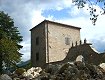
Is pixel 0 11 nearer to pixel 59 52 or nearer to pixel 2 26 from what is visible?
pixel 2 26

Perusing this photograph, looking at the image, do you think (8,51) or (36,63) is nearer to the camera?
(8,51)

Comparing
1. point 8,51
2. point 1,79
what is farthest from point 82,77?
point 8,51

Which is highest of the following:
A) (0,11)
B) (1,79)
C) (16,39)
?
(0,11)

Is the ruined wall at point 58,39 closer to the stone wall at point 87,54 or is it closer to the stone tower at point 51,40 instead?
the stone tower at point 51,40


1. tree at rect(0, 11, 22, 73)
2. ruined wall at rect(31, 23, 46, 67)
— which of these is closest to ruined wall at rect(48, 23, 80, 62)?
ruined wall at rect(31, 23, 46, 67)

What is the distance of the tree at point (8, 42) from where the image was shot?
4147cm

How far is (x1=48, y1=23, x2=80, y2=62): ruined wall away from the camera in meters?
48.3

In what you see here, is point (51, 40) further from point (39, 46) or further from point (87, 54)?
point (87, 54)

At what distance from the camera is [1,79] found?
79.0 ft

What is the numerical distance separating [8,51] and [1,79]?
17.6 m

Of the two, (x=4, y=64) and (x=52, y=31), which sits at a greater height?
(x=52, y=31)

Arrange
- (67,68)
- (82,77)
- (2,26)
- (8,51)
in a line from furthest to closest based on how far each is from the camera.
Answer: (2,26)
(8,51)
(67,68)
(82,77)

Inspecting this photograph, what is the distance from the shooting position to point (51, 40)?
48719 millimetres

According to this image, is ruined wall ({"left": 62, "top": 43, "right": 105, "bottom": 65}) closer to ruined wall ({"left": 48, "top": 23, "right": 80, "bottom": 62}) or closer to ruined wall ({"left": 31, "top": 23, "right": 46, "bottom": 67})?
ruined wall ({"left": 48, "top": 23, "right": 80, "bottom": 62})
